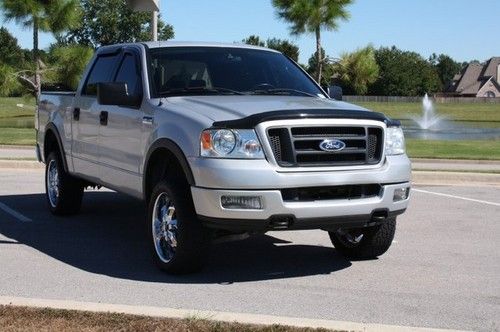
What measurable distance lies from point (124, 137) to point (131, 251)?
1.14 m

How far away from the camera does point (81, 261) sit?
7.27 meters

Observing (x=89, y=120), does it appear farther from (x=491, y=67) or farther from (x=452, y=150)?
(x=491, y=67)

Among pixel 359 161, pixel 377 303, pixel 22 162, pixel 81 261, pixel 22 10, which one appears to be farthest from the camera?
pixel 22 10

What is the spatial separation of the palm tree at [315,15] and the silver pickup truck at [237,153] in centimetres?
2428

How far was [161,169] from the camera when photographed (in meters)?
6.88

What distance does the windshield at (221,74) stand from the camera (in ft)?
24.2

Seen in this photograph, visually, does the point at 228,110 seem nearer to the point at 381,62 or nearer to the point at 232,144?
the point at 232,144

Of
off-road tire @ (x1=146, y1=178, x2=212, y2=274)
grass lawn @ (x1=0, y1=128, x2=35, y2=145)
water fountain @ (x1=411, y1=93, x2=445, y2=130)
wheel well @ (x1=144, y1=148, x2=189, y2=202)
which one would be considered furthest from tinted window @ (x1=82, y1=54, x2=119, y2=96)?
water fountain @ (x1=411, y1=93, x2=445, y2=130)

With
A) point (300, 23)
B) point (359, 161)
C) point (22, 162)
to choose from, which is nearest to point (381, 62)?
point (300, 23)

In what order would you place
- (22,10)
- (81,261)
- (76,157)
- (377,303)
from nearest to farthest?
(377,303) < (81,261) < (76,157) < (22,10)

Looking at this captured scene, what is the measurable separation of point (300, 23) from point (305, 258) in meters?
26.1

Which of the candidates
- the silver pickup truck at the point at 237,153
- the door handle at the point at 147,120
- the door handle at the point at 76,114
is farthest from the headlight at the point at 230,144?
the door handle at the point at 76,114

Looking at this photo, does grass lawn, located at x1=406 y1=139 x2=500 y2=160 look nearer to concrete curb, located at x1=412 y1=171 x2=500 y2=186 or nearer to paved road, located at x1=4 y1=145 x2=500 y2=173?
paved road, located at x1=4 y1=145 x2=500 y2=173

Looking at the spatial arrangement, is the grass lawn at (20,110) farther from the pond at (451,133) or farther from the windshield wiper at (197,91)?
the windshield wiper at (197,91)
